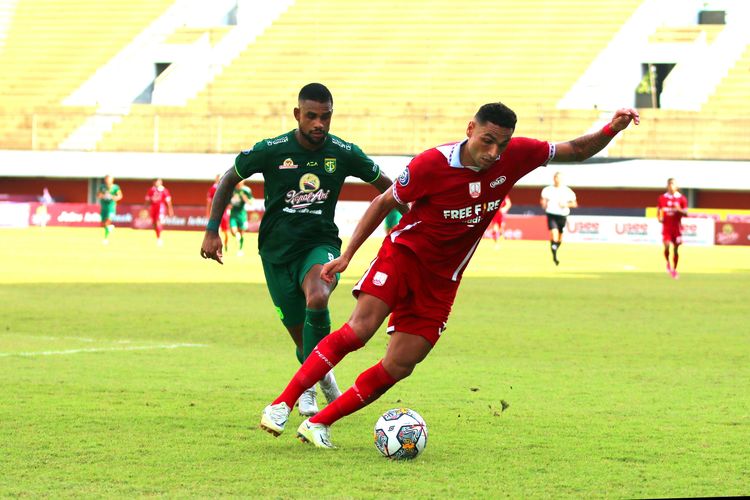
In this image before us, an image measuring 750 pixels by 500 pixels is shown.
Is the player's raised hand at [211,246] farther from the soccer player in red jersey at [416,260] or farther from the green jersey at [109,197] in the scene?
the green jersey at [109,197]

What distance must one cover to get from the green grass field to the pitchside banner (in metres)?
21.3

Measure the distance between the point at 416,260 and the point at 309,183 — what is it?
168cm

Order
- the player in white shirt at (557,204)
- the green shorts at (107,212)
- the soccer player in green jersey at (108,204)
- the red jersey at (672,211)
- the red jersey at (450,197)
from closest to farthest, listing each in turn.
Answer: the red jersey at (450,197)
the red jersey at (672,211)
the player in white shirt at (557,204)
the soccer player in green jersey at (108,204)
the green shorts at (107,212)

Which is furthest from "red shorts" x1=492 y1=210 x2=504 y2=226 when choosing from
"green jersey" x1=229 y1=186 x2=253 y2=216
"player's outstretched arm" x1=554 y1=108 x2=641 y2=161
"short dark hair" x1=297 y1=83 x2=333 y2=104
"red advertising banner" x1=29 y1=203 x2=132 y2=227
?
"player's outstretched arm" x1=554 y1=108 x2=641 y2=161

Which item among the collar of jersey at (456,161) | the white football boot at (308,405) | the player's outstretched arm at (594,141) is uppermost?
the player's outstretched arm at (594,141)

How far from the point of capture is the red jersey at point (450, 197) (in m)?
7.36

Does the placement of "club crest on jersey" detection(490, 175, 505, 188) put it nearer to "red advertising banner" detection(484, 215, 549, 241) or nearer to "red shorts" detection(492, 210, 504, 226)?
"red shorts" detection(492, 210, 504, 226)

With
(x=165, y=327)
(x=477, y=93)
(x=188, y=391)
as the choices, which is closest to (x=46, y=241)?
(x=477, y=93)

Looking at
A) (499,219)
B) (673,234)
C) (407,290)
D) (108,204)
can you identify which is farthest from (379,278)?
(499,219)

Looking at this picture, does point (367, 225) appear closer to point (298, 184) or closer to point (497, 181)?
point (497, 181)

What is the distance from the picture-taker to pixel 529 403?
31.7ft

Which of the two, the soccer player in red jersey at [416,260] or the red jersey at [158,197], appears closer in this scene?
the soccer player in red jersey at [416,260]

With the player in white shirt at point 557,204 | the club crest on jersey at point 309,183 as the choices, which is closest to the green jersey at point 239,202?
the player in white shirt at point 557,204

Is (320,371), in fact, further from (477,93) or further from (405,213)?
(477,93)
